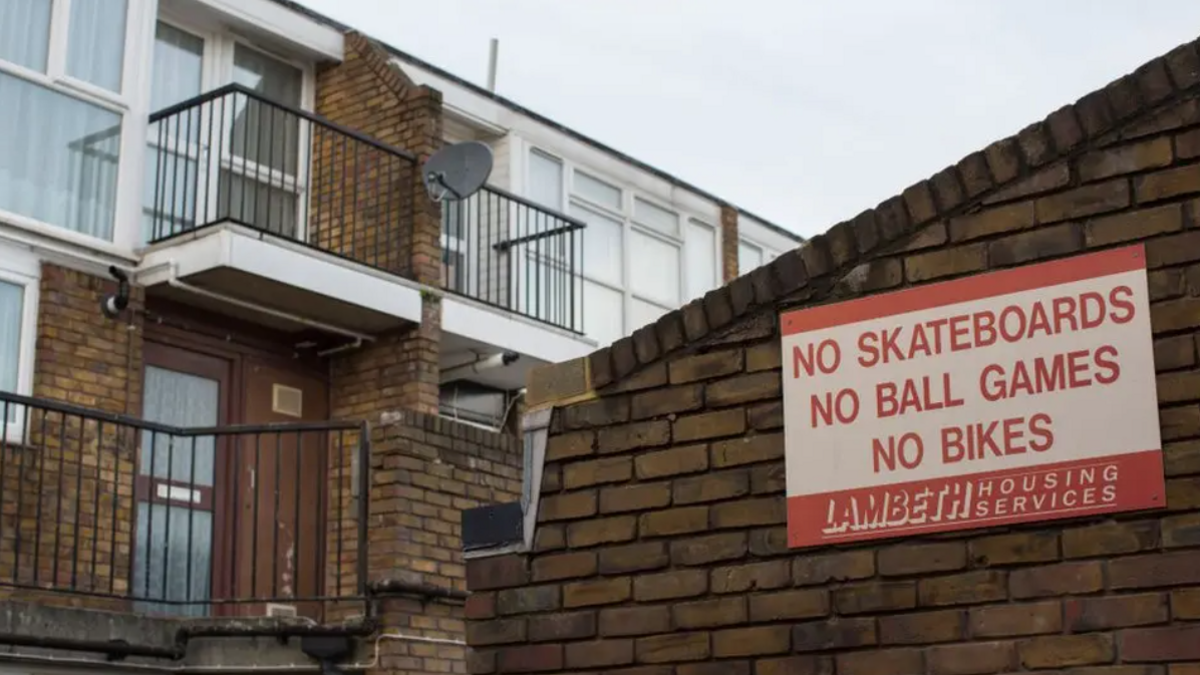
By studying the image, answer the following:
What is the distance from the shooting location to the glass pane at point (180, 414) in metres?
11.6

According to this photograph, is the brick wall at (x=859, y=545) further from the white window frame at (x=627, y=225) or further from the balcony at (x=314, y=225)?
the white window frame at (x=627, y=225)

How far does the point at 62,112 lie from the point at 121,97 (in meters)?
0.47

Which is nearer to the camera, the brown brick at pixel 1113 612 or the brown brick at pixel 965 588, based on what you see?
the brown brick at pixel 1113 612

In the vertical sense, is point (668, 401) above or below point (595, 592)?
above

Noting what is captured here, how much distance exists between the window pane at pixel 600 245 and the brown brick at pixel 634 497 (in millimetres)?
10539

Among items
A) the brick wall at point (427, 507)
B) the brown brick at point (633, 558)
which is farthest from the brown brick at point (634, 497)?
the brick wall at point (427, 507)

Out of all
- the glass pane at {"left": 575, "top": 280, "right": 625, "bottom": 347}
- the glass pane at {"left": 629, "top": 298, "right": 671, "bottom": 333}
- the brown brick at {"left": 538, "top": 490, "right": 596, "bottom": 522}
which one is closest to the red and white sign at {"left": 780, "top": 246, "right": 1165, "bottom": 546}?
the brown brick at {"left": 538, "top": 490, "right": 596, "bottom": 522}

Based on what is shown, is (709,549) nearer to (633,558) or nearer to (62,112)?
(633,558)

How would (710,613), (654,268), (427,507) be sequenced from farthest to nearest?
(654,268), (427,507), (710,613)

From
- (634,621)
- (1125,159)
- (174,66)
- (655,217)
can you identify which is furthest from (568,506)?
(655,217)

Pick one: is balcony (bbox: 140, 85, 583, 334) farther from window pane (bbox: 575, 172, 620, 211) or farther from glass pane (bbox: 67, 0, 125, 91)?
window pane (bbox: 575, 172, 620, 211)

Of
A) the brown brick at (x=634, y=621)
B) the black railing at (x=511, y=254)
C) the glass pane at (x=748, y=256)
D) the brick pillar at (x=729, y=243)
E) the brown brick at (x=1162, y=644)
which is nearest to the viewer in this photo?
the brown brick at (x=1162, y=644)

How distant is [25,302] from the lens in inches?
429

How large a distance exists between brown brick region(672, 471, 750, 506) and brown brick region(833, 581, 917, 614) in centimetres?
44
